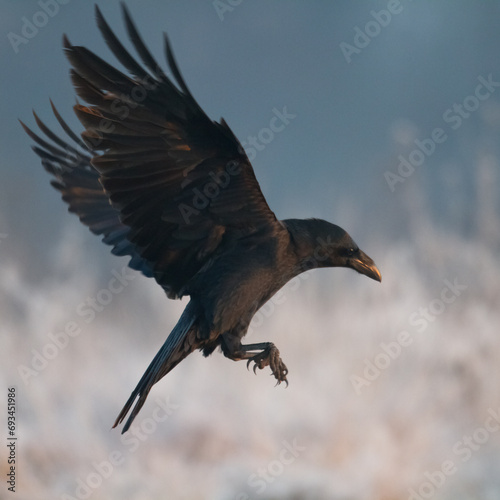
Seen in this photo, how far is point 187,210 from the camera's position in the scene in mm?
7629

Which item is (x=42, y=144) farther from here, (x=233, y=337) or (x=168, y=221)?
(x=233, y=337)

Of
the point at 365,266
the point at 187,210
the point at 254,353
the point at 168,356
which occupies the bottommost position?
the point at 168,356

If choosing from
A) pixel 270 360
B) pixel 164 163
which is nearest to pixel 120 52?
pixel 164 163

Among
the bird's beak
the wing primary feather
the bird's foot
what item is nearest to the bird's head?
the bird's beak

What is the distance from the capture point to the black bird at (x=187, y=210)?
6.94 meters

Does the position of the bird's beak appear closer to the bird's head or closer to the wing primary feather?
the bird's head

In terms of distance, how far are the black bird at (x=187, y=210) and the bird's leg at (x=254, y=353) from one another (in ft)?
0.04

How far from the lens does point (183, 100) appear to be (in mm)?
7047

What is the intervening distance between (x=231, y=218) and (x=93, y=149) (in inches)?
62.3

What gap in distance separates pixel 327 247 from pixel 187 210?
1.75 metres

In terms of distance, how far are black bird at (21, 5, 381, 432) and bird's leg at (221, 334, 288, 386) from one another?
0.01 meters

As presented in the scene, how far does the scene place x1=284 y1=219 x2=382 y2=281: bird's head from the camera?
8.12 m

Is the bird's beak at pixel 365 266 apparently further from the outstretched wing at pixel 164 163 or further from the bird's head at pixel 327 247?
the outstretched wing at pixel 164 163

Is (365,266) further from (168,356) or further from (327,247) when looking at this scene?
(168,356)
